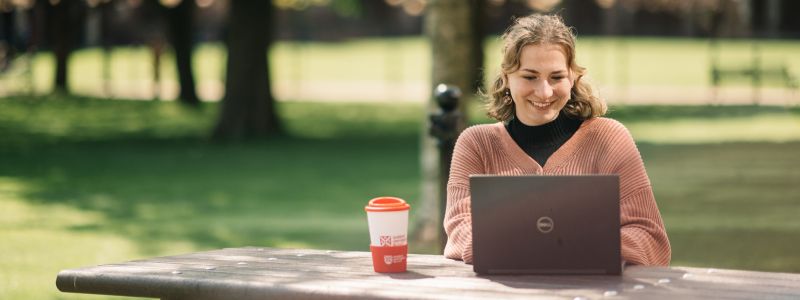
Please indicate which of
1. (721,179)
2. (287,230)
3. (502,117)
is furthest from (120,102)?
(502,117)

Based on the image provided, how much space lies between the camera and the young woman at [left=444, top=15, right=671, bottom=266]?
15.3 ft

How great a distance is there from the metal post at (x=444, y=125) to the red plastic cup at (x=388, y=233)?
4359 millimetres

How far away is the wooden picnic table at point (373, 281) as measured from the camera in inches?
156

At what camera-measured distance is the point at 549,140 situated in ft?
15.8

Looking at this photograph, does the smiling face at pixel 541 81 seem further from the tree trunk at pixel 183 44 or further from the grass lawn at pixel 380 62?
the grass lawn at pixel 380 62

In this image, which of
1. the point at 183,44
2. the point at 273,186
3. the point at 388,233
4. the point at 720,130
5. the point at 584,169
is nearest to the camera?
the point at 388,233

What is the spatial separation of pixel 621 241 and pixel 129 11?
51.6 meters

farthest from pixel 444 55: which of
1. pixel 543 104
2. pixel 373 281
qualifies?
pixel 373 281

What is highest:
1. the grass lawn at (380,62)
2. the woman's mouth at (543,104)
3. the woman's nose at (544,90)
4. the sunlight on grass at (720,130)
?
the woman's nose at (544,90)

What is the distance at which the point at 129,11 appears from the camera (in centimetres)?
5469

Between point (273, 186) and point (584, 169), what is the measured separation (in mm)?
11123

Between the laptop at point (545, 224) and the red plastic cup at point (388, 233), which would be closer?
the laptop at point (545, 224)

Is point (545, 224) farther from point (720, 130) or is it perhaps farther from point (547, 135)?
point (720, 130)

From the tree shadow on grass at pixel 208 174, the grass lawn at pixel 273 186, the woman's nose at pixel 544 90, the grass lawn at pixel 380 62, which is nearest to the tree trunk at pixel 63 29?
the grass lawn at pixel 380 62
